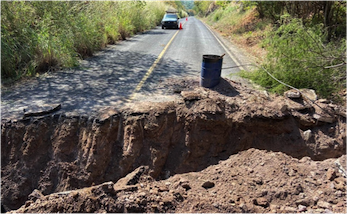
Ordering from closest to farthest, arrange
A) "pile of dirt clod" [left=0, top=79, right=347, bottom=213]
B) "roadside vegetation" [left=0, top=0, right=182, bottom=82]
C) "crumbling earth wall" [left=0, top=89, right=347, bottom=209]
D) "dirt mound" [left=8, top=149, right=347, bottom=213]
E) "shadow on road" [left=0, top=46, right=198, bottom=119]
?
"dirt mound" [left=8, top=149, right=347, bottom=213] → "pile of dirt clod" [left=0, top=79, right=347, bottom=213] → "crumbling earth wall" [left=0, top=89, right=347, bottom=209] → "shadow on road" [left=0, top=46, right=198, bottom=119] → "roadside vegetation" [left=0, top=0, right=182, bottom=82]

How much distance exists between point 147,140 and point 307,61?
13.9ft

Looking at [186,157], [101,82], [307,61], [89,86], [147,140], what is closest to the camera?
[147,140]

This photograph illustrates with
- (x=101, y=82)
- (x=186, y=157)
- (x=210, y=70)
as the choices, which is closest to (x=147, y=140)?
(x=186, y=157)

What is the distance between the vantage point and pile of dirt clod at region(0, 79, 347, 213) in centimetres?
317

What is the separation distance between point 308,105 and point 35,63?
7168mm

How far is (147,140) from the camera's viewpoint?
16.0ft

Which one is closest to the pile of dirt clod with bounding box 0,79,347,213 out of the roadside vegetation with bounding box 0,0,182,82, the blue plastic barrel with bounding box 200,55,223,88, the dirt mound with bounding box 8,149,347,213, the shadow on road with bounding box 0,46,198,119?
the dirt mound with bounding box 8,149,347,213

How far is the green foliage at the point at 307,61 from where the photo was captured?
19.7 ft

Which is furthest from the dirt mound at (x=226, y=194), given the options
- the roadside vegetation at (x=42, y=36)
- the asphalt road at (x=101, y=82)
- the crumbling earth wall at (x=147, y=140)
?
the roadside vegetation at (x=42, y=36)

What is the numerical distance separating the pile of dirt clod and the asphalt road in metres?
0.58

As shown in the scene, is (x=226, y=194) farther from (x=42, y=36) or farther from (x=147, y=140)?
(x=42, y=36)

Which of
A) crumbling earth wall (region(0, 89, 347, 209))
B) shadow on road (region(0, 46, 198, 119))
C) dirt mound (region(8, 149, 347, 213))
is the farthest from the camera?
shadow on road (region(0, 46, 198, 119))

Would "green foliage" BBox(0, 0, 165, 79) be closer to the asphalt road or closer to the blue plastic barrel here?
the asphalt road

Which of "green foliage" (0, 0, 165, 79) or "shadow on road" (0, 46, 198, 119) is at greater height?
"green foliage" (0, 0, 165, 79)
